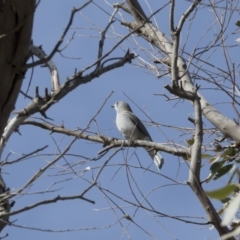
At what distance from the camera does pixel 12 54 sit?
159 centimetres

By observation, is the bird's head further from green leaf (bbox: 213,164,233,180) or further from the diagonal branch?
green leaf (bbox: 213,164,233,180)

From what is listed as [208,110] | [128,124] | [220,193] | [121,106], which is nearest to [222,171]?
[208,110]

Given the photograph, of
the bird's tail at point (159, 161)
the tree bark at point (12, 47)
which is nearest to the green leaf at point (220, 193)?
the tree bark at point (12, 47)

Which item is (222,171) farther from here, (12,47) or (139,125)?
(139,125)

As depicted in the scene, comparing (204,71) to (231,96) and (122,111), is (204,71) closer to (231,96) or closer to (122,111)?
(231,96)

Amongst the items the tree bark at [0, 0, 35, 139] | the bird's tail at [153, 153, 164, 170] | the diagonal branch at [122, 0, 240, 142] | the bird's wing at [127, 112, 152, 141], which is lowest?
the tree bark at [0, 0, 35, 139]

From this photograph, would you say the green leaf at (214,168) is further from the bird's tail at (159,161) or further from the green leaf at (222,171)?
the bird's tail at (159,161)

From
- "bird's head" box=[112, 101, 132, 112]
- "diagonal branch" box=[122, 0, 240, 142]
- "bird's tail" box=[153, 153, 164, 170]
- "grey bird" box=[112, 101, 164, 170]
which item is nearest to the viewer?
"diagonal branch" box=[122, 0, 240, 142]

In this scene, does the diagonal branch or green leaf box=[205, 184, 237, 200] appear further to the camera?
the diagonal branch

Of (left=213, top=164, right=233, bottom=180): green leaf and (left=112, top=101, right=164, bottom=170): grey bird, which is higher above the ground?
(left=112, top=101, right=164, bottom=170): grey bird

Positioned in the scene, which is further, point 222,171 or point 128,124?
point 128,124

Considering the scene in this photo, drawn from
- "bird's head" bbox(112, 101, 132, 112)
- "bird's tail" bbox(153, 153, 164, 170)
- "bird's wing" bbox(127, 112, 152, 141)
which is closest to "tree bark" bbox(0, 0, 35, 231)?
"bird's tail" bbox(153, 153, 164, 170)

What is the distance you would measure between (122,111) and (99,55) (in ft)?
23.0

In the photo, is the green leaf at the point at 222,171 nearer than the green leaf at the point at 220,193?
No
